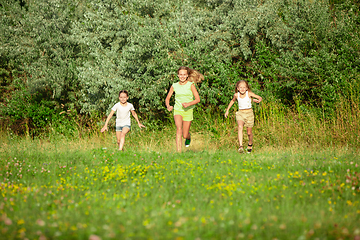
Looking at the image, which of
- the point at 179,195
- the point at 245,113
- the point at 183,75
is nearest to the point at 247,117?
the point at 245,113

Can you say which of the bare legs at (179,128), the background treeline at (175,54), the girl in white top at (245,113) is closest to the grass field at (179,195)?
the bare legs at (179,128)

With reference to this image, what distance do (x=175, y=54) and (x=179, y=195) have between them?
6.81 m

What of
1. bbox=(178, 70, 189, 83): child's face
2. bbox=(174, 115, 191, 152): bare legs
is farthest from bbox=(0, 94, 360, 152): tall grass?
bbox=(178, 70, 189, 83): child's face

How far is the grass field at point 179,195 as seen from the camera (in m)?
3.27

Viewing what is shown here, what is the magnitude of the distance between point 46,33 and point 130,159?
9127 mm

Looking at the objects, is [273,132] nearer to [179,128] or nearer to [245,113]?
[245,113]

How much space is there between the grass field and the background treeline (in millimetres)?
3233

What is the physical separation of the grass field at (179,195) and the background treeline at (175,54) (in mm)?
3233

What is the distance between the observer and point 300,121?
9.24 metres

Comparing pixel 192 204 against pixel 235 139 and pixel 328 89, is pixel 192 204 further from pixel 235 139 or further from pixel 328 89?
pixel 328 89

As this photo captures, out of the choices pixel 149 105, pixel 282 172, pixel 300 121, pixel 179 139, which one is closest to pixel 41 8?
pixel 149 105

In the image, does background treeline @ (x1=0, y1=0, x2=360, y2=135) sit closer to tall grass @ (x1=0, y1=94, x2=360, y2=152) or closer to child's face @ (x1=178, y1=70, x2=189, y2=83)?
tall grass @ (x1=0, y1=94, x2=360, y2=152)

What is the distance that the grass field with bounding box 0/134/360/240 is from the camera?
3267 mm

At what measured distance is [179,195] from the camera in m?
4.88
